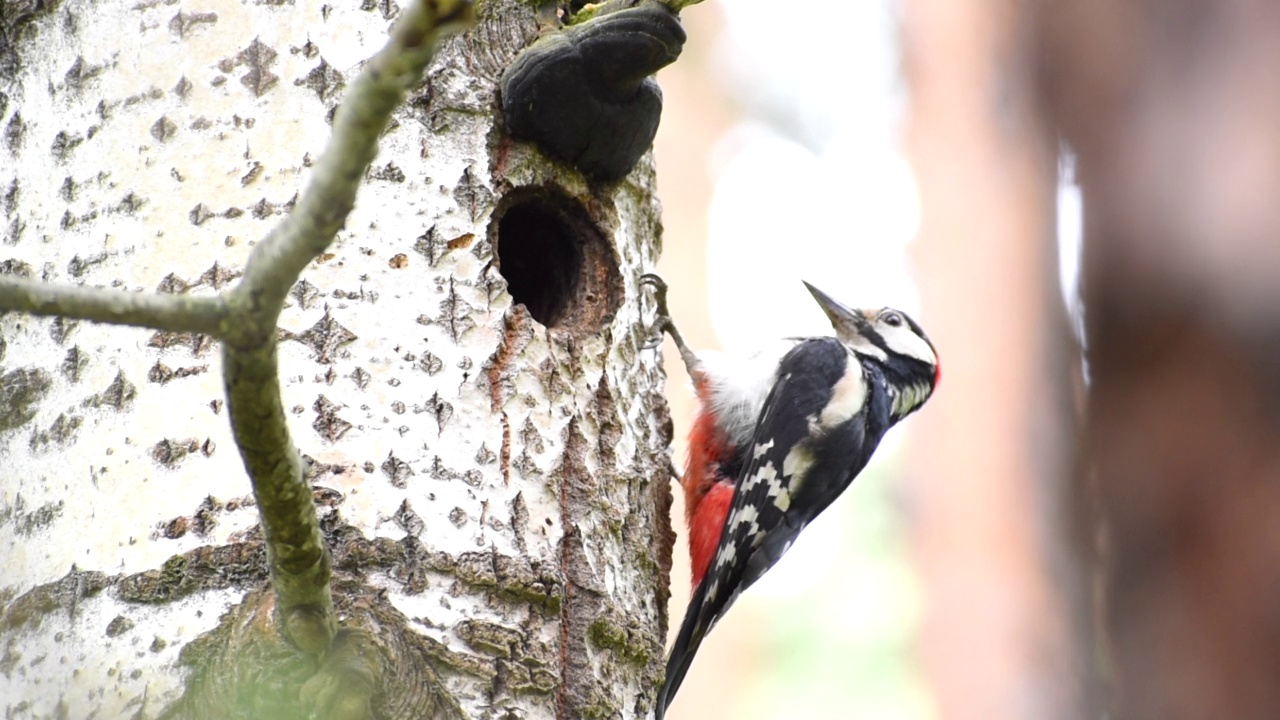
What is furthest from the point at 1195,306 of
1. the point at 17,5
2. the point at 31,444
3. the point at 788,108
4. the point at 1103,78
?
the point at 788,108

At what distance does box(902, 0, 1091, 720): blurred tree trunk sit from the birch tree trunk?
221 centimetres

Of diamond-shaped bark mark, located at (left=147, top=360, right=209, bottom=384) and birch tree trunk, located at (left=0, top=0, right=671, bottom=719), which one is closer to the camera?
birch tree trunk, located at (left=0, top=0, right=671, bottom=719)

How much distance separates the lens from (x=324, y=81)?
2.13 m

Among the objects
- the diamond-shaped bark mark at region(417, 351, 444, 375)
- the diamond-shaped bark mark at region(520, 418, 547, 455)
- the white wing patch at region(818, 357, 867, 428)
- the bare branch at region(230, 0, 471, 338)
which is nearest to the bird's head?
the white wing patch at region(818, 357, 867, 428)

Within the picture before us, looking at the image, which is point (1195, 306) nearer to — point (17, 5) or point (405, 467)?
point (405, 467)

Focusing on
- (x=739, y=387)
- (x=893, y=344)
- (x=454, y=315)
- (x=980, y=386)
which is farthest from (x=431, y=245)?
(x=980, y=386)

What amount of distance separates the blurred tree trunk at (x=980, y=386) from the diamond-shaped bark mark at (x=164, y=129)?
8.65ft

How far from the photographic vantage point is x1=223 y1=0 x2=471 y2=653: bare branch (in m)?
1.06

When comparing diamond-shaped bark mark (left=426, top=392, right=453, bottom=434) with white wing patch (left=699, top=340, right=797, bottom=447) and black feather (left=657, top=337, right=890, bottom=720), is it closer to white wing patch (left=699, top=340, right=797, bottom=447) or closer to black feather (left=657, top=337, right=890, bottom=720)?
black feather (left=657, top=337, right=890, bottom=720)

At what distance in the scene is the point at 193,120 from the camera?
2070 millimetres

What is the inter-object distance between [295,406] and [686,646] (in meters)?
1.27

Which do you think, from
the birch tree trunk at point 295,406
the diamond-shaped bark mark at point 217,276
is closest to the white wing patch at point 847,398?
the birch tree trunk at point 295,406

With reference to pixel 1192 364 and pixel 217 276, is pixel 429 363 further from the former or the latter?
pixel 1192 364

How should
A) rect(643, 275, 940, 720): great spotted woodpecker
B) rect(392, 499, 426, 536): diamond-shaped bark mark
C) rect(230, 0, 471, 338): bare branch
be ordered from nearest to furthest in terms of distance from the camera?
1. rect(230, 0, 471, 338): bare branch
2. rect(392, 499, 426, 536): diamond-shaped bark mark
3. rect(643, 275, 940, 720): great spotted woodpecker
